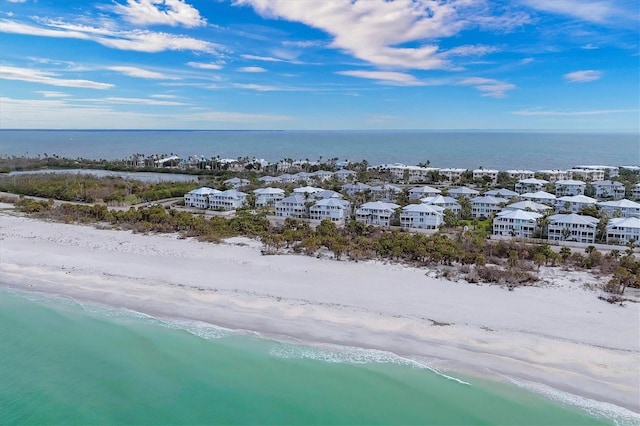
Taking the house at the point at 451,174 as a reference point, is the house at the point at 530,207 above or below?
below

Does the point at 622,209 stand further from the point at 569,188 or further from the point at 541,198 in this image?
the point at 569,188

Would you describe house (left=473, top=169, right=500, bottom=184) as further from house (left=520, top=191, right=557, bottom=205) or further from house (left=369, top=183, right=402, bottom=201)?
house (left=369, top=183, right=402, bottom=201)

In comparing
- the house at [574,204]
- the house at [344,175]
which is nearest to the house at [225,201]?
the house at [344,175]

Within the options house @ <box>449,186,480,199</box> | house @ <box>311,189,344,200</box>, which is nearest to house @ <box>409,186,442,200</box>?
house @ <box>449,186,480,199</box>

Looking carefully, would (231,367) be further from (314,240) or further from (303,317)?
(314,240)

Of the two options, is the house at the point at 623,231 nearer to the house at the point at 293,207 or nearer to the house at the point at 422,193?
the house at the point at 422,193

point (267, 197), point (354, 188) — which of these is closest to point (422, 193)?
point (354, 188)
